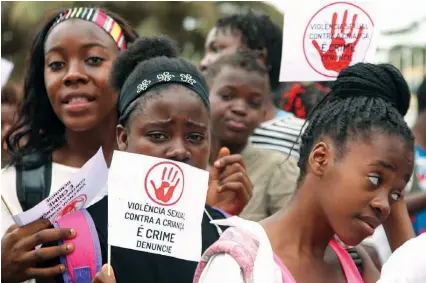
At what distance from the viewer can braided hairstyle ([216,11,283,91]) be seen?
6.34m

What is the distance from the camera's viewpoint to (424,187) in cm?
611

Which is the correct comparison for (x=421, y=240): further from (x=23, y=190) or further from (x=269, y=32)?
(x=269, y=32)

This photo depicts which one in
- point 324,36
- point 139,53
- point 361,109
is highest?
point 324,36

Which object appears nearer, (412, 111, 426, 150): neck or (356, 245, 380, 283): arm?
(356, 245, 380, 283): arm

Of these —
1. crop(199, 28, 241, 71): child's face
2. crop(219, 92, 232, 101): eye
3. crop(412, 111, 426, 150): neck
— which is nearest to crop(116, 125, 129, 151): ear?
crop(219, 92, 232, 101): eye

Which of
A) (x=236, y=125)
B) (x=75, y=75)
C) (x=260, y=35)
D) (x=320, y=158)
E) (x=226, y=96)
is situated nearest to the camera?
(x=320, y=158)

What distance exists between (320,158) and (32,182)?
150 centimetres

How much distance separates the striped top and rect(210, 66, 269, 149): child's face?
23 cm

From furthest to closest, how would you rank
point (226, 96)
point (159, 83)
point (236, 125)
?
point (226, 96)
point (236, 125)
point (159, 83)

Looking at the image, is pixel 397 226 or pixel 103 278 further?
pixel 397 226

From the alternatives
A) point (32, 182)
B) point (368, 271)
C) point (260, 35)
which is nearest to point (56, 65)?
point (32, 182)

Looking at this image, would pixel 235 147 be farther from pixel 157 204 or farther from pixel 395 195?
pixel 395 195

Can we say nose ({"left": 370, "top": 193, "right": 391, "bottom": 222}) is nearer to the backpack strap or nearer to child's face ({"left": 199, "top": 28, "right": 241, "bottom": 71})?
the backpack strap

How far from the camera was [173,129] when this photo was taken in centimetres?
382
